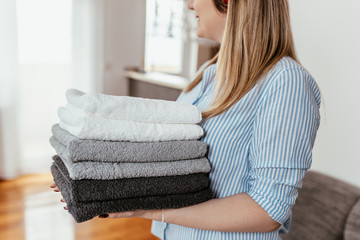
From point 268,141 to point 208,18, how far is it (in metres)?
0.35

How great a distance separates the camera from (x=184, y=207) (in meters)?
0.71

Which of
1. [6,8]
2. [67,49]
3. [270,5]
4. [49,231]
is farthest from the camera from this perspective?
[67,49]

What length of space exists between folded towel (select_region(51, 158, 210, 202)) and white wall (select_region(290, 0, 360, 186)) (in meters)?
0.99

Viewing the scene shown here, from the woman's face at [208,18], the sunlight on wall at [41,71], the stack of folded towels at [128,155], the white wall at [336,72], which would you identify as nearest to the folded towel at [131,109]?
the stack of folded towels at [128,155]

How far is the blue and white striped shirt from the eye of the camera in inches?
26.2

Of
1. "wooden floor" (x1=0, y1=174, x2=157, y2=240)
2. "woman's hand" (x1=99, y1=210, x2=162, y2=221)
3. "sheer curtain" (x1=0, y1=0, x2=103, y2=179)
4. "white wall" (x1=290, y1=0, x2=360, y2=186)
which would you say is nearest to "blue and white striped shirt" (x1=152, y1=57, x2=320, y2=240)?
"woman's hand" (x1=99, y1=210, x2=162, y2=221)

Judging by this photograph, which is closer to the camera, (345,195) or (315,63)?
(345,195)

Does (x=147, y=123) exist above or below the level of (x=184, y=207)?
above

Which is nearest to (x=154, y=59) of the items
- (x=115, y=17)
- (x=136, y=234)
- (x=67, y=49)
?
(x=115, y=17)

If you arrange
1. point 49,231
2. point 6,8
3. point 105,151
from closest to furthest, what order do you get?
point 105,151
point 49,231
point 6,8

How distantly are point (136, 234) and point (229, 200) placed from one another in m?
1.75

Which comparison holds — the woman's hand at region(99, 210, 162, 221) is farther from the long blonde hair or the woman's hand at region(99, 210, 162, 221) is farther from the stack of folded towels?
the long blonde hair

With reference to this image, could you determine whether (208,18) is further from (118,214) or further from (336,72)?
(336,72)

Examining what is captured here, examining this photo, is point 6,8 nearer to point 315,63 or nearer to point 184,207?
point 315,63
